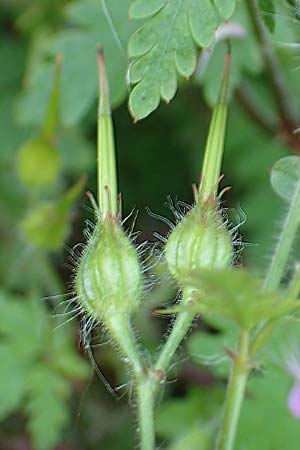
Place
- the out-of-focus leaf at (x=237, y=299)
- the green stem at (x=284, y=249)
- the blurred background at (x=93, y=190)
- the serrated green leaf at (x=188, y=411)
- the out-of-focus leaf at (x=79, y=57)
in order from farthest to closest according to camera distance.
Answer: the serrated green leaf at (x=188, y=411) → the out-of-focus leaf at (x=79, y=57) → the blurred background at (x=93, y=190) → the green stem at (x=284, y=249) → the out-of-focus leaf at (x=237, y=299)

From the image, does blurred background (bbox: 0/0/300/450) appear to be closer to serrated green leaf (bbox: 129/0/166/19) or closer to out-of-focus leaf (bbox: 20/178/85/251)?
out-of-focus leaf (bbox: 20/178/85/251)

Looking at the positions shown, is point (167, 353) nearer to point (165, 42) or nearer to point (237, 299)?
point (237, 299)

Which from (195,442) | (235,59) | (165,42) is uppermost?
(165,42)

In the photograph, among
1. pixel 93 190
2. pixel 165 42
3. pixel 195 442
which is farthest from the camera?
pixel 93 190

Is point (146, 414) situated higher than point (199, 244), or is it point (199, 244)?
point (199, 244)

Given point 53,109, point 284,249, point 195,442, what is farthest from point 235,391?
point 53,109

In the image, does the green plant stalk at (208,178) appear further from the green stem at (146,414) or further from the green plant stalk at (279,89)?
the green plant stalk at (279,89)

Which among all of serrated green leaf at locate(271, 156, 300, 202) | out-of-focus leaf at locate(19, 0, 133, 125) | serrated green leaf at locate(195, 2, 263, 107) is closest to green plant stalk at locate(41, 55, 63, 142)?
out-of-focus leaf at locate(19, 0, 133, 125)

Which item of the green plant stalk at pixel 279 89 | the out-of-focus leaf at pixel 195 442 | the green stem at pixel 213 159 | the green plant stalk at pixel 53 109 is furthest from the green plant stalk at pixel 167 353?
the green plant stalk at pixel 279 89

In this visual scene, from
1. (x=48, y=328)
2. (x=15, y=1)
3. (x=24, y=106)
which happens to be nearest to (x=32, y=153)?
(x=24, y=106)
